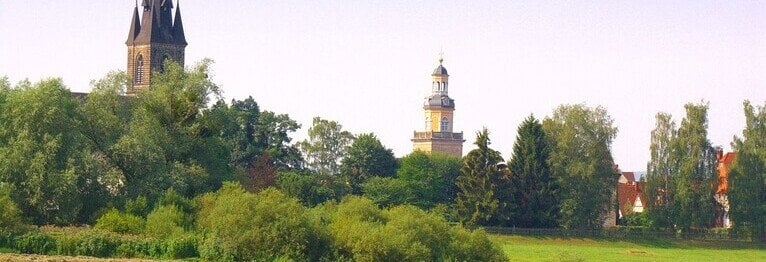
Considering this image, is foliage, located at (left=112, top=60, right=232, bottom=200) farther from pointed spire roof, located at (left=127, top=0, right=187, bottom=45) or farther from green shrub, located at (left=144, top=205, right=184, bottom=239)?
pointed spire roof, located at (left=127, top=0, right=187, bottom=45)

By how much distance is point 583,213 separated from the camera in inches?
4065

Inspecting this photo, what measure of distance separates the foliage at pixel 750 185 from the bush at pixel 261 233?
4771cm

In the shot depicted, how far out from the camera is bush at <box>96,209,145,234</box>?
66438 mm

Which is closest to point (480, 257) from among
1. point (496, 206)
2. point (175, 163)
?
point (175, 163)

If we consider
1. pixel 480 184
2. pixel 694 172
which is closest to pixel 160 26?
pixel 480 184

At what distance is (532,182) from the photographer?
102188 mm

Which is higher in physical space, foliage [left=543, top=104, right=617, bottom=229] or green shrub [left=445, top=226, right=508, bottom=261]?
foliage [left=543, top=104, right=617, bottom=229]

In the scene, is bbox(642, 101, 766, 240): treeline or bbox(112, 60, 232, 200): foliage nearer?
bbox(112, 60, 232, 200): foliage

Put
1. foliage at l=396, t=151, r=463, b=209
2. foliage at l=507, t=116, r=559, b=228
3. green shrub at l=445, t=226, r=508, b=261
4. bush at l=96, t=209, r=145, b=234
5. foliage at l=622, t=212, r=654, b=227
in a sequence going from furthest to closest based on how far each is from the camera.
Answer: foliage at l=396, t=151, r=463, b=209 < foliage at l=622, t=212, r=654, b=227 < foliage at l=507, t=116, r=559, b=228 < bush at l=96, t=209, r=145, b=234 < green shrub at l=445, t=226, r=508, b=261

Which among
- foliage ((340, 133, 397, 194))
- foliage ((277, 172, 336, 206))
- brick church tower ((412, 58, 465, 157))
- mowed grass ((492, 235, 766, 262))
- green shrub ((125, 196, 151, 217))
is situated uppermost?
brick church tower ((412, 58, 465, 157))

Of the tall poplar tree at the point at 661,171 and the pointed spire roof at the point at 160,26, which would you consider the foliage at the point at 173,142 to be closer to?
the tall poplar tree at the point at 661,171

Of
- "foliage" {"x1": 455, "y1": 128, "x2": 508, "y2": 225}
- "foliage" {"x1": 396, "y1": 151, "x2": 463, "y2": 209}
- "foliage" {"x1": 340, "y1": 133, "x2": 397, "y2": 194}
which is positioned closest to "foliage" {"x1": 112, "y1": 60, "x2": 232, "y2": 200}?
"foliage" {"x1": 455, "y1": 128, "x2": 508, "y2": 225}

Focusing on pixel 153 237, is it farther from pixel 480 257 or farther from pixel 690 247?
pixel 690 247

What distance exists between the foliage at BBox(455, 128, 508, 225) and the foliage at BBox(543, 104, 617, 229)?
4.19m
